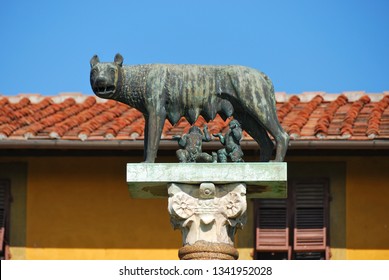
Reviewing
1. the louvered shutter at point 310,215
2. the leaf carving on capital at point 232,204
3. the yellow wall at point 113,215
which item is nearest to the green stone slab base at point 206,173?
the leaf carving on capital at point 232,204

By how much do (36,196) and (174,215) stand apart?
6023 mm

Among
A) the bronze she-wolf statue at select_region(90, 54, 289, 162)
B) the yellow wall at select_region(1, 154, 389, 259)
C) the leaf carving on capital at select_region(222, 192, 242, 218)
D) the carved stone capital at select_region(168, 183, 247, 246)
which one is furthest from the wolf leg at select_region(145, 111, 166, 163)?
the yellow wall at select_region(1, 154, 389, 259)

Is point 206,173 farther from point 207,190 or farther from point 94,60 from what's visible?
point 94,60

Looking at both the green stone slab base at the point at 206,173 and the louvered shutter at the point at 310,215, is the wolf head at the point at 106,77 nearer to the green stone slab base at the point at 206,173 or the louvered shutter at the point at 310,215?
the green stone slab base at the point at 206,173

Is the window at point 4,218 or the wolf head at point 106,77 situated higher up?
the wolf head at point 106,77

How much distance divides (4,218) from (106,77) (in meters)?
6.18

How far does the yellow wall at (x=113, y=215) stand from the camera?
21.3 meters

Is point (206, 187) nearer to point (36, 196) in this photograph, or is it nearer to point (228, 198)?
point (228, 198)

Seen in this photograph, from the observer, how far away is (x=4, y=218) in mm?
21766

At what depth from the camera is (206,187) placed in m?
15.9

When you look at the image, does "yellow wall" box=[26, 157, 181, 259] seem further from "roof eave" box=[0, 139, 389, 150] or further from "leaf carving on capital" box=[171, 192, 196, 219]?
"leaf carving on capital" box=[171, 192, 196, 219]

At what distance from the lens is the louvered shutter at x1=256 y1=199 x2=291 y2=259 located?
2147 centimetres

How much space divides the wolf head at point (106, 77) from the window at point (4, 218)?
580 centimetres

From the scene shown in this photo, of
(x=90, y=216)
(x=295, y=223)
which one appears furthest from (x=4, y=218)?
(x=295, y=223)
